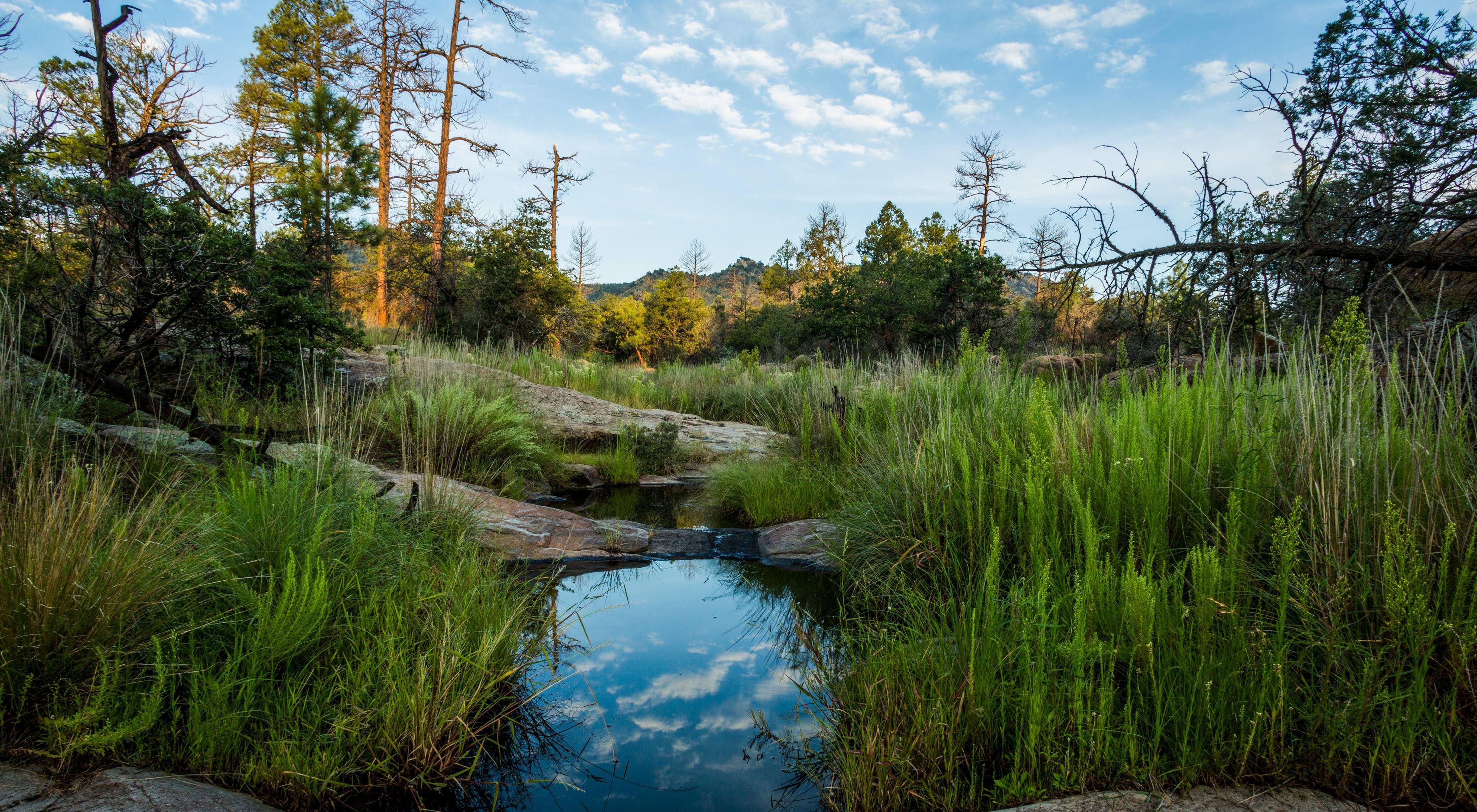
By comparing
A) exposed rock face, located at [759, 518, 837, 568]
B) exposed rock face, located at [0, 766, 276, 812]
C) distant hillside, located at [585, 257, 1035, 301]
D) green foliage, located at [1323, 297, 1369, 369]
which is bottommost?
exposed rock face, located at [759, 518, 837, 568]

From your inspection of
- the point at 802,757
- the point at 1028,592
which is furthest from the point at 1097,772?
the point at 802,757

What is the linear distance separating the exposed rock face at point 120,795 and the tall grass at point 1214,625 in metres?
1.87

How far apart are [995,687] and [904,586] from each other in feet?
3.63

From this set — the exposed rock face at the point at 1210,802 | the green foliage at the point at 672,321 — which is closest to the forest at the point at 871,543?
the exposed rock face at the point at 1210,802

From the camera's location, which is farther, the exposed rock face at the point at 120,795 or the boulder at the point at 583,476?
the boulder at the point at 583,476

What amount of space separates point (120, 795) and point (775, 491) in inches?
193

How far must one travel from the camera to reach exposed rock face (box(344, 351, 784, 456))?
9.23 m

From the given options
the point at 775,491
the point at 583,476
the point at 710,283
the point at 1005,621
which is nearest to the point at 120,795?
the point at 1005,621

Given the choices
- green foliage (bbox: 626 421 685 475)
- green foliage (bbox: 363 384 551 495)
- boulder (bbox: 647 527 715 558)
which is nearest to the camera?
boulder (bbox: 647 527 715 558)

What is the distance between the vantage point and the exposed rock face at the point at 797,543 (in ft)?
15.8

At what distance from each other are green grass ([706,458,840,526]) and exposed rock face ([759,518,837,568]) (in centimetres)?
29

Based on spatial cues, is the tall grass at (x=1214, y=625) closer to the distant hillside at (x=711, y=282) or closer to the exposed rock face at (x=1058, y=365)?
the exposed rock face at (x=1058, y=365)

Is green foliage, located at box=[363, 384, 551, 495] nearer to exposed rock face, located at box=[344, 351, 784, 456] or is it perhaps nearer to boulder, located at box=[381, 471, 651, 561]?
boulder, located at box=[381, 471, 651, 561]

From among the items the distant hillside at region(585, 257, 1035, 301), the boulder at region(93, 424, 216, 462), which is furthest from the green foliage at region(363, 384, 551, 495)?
the distant hillside at region(585, 257, 1035, 301)
